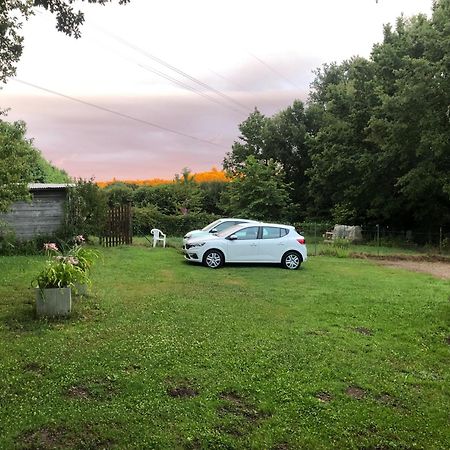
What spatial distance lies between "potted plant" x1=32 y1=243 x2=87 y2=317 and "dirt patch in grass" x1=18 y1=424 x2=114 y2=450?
12.0 ft

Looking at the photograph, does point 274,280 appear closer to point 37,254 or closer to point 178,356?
point 178,356

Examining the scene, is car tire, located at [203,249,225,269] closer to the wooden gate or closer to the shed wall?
the shed wall

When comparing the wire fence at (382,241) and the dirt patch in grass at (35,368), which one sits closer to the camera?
the dirt patch in grass at (35,368)

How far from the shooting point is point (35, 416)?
14.1 ft

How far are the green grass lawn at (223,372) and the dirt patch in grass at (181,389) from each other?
20 mm

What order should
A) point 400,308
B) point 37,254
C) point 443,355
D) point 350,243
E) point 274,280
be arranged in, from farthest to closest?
point 350,243
point 37,254
point 274,280
point 400,308
point 443,355

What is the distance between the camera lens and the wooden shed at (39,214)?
1789cm

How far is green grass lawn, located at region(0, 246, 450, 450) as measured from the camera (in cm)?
423

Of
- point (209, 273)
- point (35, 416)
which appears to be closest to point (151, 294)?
point (209, 273)

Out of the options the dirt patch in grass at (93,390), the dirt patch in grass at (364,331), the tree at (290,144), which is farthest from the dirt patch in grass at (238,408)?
the tree at (290,144)

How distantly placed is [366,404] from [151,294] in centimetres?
572

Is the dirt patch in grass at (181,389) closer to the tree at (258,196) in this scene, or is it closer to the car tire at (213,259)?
the car tire at (213,259)

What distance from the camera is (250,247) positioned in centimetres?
1574

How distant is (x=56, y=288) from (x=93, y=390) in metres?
3.13
